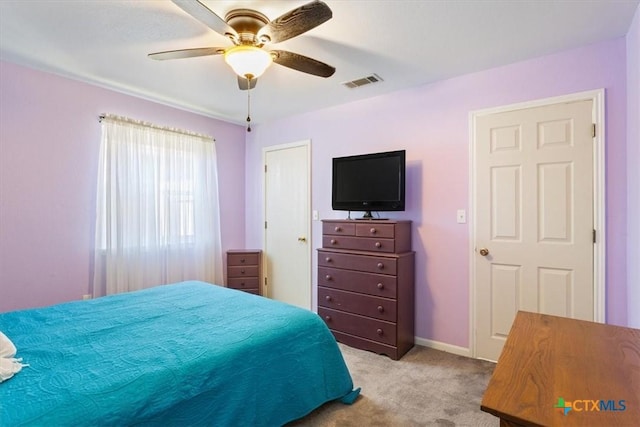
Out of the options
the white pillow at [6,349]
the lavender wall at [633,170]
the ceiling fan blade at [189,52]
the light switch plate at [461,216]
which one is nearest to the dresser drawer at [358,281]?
the light switch plate at [461,216]

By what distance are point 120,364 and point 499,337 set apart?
2761 mm

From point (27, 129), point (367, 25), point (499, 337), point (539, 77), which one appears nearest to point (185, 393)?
point (367, 25)

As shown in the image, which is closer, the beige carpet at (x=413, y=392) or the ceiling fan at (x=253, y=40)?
the ceiling fan at (x=253, y=40)

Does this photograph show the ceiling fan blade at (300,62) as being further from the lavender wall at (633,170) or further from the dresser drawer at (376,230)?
the lavender wall at (633,170)

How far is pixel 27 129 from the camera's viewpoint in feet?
8.96

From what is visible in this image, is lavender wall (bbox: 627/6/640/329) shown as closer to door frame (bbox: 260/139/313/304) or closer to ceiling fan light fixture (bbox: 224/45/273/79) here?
ceiling fan light fixture (bbox: 224/45/273/79)

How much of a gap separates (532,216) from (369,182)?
4.59 ft

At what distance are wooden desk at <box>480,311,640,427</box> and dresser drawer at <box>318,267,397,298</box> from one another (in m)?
1.61

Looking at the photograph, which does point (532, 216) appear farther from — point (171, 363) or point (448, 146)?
point (171, 363)

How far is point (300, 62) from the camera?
2.05 m

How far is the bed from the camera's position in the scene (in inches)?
45.4

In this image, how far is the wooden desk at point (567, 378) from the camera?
2.42 ft

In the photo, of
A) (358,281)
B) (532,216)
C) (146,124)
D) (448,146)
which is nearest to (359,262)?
(358,281)

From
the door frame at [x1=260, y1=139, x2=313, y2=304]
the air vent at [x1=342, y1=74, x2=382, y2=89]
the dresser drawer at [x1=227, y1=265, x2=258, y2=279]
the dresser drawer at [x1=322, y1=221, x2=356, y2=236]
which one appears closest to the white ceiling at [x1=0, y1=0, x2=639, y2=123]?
the air vent at [x1=342, y1=74, x2=382, y2=89]
